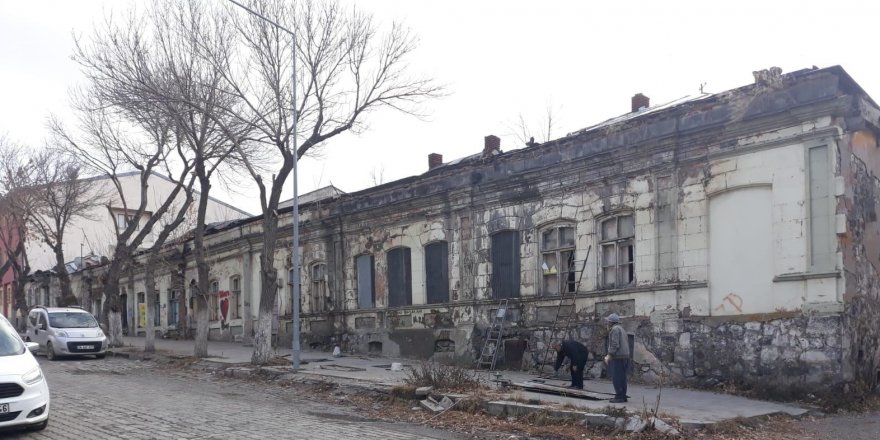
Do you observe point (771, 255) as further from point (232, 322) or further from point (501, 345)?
point (232, 322)

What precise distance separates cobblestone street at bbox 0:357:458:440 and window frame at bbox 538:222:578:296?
6666mm

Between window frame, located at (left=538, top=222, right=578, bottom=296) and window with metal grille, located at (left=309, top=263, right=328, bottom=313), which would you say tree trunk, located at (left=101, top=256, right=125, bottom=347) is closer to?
window with metal grille, located at (left=309, top=263, right=328, bottom=313)

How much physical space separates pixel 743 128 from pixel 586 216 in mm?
4240

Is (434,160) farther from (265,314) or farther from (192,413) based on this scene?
(192,413)

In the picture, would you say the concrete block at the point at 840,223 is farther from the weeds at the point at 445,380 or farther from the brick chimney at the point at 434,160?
the brick chimney at the point at 434,160

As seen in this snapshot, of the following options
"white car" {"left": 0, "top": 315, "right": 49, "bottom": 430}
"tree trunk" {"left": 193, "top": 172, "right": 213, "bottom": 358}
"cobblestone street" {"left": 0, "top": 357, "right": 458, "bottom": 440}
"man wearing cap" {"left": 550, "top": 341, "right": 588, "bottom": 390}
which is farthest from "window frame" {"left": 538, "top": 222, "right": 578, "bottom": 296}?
"white car" {"left": 0, "top": 315, "right": 49, "bottom": 430}

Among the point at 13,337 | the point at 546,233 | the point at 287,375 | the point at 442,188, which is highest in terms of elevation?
the point at 442,188

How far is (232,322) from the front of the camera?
30.6 meters

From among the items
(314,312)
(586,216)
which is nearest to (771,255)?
(586,216)

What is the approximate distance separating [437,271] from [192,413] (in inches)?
412

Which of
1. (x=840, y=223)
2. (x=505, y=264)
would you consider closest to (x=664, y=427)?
(x=840, y=223)

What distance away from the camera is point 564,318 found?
1786 centimetres

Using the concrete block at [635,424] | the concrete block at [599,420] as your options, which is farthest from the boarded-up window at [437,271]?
the concrete block at [635,424]

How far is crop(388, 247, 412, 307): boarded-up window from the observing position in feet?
74.4
